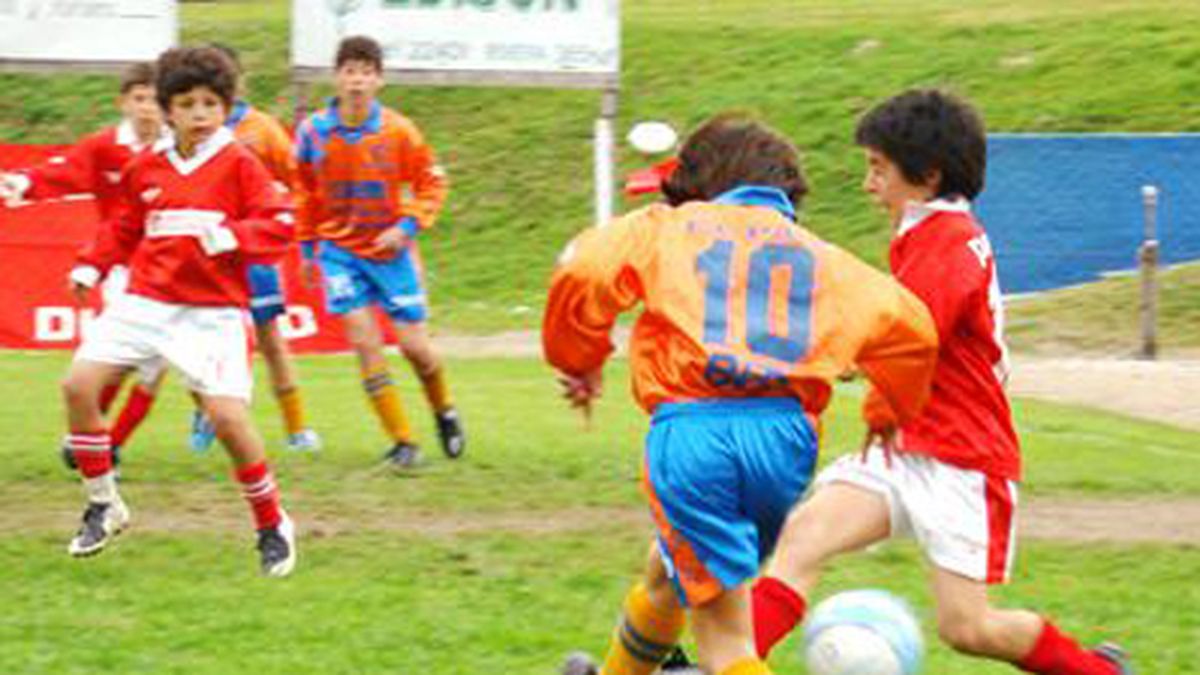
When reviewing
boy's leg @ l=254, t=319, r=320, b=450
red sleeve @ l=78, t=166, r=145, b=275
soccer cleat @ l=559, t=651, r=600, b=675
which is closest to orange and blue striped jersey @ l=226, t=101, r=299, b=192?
boy's leg @ l=254, t=319, r=320, b=450

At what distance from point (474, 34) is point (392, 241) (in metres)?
7.04

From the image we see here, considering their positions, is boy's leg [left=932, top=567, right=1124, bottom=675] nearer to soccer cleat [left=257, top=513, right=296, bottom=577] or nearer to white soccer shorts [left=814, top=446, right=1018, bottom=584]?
white soccer shorts [left=814, top=446, right=1018, bottom=584]

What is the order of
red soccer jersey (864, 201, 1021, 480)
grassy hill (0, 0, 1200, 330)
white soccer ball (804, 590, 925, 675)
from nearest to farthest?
white soccer ball (804, 590, 925, 675), red soccer jersey (864, 201, 1021, 480), grassy hill (0, 0, 1200, 330)

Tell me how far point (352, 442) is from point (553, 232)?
1236 cm

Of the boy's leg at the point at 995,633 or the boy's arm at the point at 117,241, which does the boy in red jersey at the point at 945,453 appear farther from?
the boy's arm at the point at 117,241

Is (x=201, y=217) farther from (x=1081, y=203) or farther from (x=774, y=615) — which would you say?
Result: (x=1081, y=203)

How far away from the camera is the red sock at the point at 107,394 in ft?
27.7

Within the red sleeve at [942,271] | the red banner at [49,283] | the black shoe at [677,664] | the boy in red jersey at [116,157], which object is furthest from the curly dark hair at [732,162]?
the red banner at [49,283]

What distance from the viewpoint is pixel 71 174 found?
982 cm

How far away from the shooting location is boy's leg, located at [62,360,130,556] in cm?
809

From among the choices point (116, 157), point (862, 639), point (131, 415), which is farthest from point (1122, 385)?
point (862, 639)

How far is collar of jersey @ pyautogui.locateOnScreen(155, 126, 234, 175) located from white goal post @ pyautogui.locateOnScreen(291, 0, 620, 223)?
8.85 meters

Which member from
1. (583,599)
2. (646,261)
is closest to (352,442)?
(583,599)

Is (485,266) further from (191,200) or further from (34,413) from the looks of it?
(191,200)
